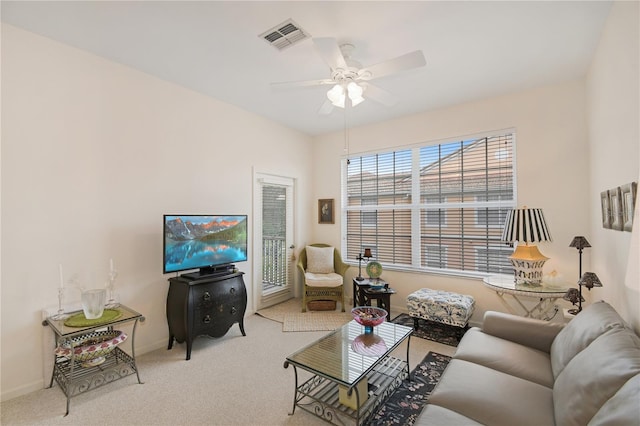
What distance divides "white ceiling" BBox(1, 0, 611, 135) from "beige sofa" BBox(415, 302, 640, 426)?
2.13m

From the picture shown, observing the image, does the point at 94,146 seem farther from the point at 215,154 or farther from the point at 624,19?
the point at 624,19

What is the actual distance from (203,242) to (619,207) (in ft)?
11.6

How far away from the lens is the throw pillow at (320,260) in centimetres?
443

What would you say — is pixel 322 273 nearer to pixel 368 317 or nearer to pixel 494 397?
pixel 368 317

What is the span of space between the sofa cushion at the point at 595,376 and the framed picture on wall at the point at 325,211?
372 centimetres

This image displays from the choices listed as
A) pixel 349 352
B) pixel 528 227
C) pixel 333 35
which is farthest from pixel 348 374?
pixel 333 35

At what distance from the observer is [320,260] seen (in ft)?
14.6

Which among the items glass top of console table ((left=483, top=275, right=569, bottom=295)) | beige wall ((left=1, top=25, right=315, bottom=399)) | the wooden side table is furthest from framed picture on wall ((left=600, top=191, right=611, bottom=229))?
beige wall ((left=1, top=25, right=315, bottom=399))

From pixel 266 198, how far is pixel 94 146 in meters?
2.21

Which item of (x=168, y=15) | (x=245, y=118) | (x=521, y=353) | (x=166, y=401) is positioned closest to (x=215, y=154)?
(x=245, y=118)

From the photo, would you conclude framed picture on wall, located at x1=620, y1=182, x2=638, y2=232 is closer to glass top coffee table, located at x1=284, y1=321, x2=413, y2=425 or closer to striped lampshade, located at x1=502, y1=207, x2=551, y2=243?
striped lampshade, located at x1=502, y1=207, x2=551, y2=243

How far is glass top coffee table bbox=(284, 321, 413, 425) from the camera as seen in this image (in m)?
1.82

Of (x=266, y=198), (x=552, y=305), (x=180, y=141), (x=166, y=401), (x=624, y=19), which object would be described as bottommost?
(x=166, y=401)

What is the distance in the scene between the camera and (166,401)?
2.15 metres
